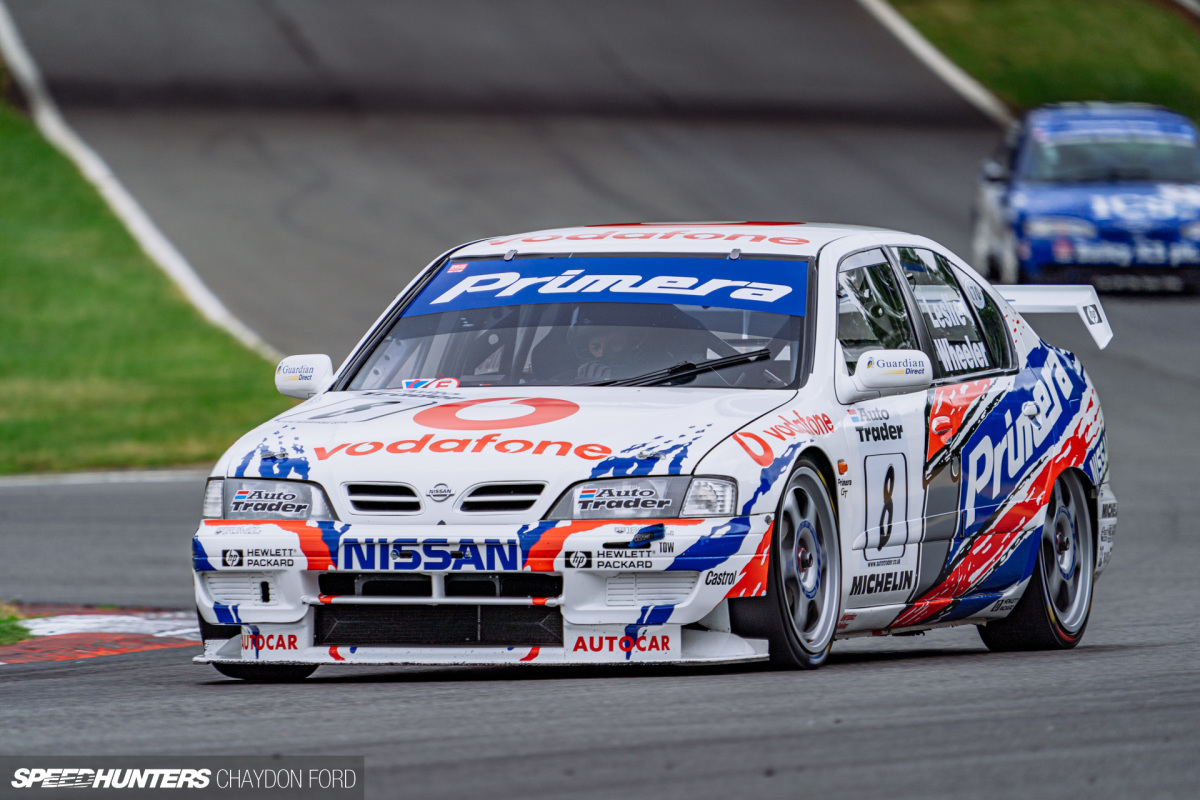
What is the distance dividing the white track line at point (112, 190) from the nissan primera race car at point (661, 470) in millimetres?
13263

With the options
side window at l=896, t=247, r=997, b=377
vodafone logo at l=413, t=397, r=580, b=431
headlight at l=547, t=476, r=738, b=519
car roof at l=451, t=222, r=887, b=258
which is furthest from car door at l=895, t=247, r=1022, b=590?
vodafone logo at l=413, t=397, r=580, b=431

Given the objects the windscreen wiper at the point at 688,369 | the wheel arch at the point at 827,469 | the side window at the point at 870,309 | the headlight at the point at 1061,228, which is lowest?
the headlight at the point at 1061,228

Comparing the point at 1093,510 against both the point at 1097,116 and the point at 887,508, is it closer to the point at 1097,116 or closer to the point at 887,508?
the point at 887,508

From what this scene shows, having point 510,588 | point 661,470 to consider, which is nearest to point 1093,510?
point 661,470

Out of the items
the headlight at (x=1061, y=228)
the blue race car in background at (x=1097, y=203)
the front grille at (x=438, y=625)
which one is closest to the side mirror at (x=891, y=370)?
the front grille at (x=438, y=625)

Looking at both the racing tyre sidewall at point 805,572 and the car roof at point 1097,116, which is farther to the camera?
the car roof at point 1097,116

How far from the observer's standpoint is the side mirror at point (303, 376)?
7.89 meters

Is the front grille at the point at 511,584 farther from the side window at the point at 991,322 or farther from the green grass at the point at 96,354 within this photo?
the green grass at the point at 96,354

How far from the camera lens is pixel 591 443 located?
265 inches

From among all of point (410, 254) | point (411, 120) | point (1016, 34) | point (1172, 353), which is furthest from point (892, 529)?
point (1016, 34)

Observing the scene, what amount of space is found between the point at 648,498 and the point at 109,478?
432 inches

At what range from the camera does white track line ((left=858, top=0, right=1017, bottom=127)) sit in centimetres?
3684

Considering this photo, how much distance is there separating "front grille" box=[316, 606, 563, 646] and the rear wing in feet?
11.2

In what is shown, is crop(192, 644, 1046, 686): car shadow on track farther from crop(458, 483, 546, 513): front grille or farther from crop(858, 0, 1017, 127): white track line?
crop(858, 0, 1017, 127): white track line
